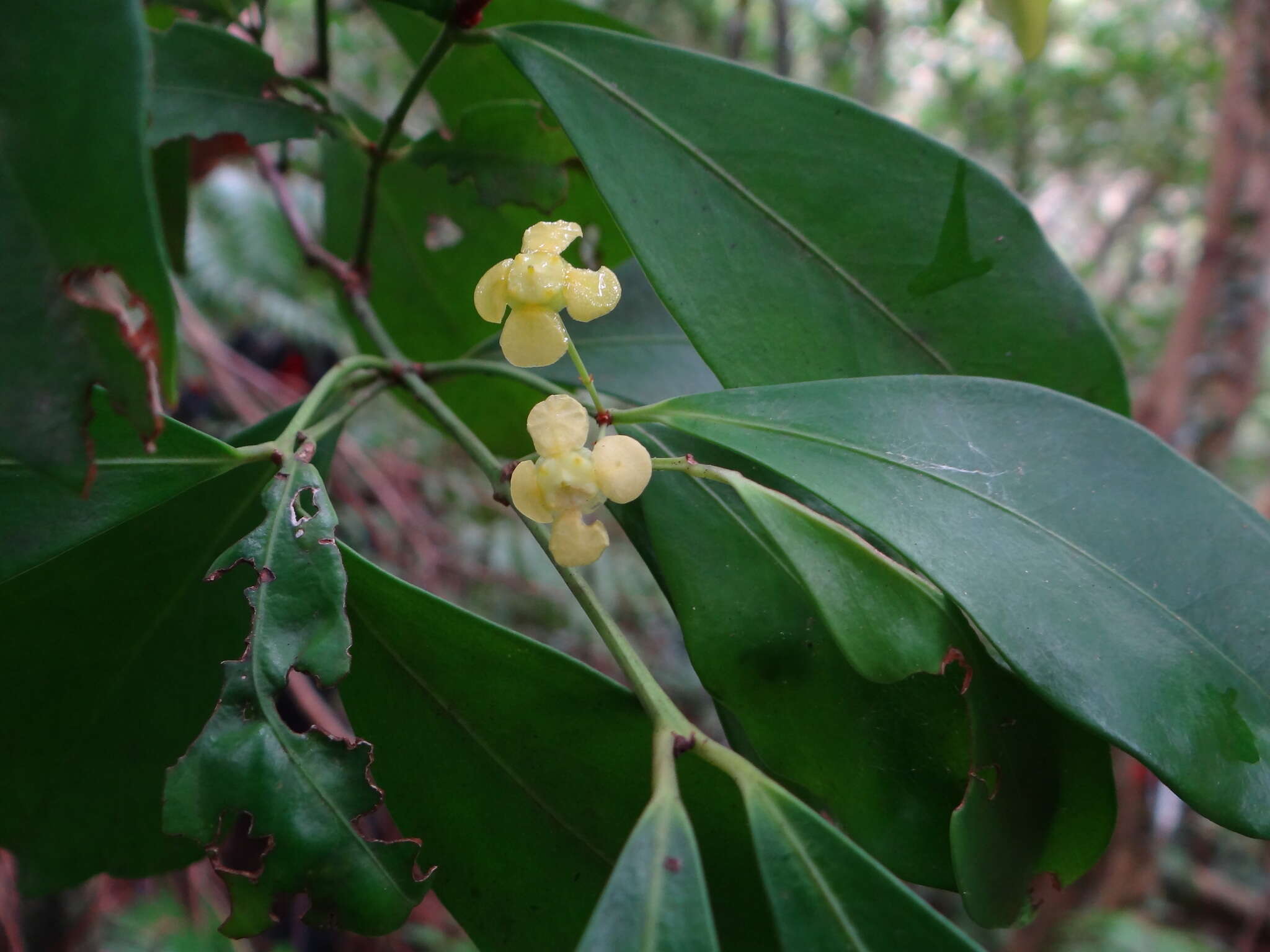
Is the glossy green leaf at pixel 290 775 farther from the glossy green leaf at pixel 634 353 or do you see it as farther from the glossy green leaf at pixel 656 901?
the glossy green leaf at pixel 634 353

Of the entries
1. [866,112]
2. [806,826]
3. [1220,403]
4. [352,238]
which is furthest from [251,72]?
[1220,403]

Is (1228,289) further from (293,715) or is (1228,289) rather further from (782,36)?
(293,715)

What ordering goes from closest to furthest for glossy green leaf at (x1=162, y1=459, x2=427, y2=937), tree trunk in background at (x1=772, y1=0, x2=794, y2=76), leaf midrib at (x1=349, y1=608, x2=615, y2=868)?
1. glossy green leaf at (x1=162, y1=459, x2=427, y2=937)
2. leaf midrib at (x1=349, y1=608, x2=615, y2=868)
3. tree trunk in background at (x1=772, y1=0, x2=794, y2=76)

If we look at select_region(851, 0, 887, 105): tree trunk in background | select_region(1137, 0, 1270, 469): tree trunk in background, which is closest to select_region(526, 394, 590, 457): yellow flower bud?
select_region(1137, 0, 1270, 469): tree trunk in background

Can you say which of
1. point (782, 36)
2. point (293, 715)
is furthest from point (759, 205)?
point (782, 36)

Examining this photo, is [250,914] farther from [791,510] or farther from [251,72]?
[251,72]

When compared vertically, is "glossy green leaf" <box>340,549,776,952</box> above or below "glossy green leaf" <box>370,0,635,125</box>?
below

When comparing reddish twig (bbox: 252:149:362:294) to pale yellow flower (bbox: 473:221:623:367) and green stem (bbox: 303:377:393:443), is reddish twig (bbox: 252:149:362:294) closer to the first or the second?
green stem (bbox: 303:377:393:443)
